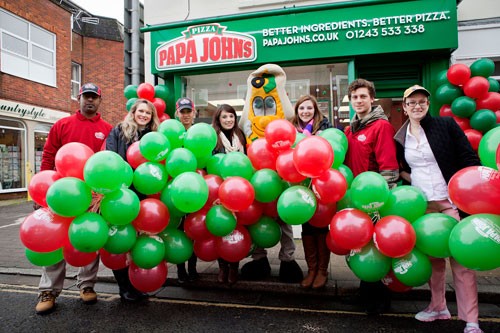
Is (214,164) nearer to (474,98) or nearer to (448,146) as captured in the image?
(448,146)

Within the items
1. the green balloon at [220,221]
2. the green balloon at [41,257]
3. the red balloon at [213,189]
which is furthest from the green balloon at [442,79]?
the green balloon at [41,257]

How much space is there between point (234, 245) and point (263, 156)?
87cm

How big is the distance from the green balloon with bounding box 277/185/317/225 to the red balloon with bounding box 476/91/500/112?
162 inches

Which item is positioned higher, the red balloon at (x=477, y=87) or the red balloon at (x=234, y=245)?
the red balloon at (x=477, y=87)

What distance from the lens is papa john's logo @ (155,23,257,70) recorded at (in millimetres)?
6574

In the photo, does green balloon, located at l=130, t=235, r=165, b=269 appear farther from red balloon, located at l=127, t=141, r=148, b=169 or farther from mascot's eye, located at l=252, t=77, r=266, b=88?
mascot's eye, located at l=252, t=77, r=266, b=88

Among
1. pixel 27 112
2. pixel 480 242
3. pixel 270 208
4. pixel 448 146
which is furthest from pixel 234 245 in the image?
pixel 27 112

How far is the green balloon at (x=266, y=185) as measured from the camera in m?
2.89

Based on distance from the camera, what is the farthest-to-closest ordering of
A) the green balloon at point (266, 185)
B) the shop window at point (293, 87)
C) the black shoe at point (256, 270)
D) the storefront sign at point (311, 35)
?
the shop window at point (293, 87) → the storefront sign at point (311, 35) → the black shoe at point (256, 270) → the green balloon at point (266, 185)

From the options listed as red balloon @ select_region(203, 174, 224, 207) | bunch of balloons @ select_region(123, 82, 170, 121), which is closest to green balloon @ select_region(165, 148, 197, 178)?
red balloon @ select_region(203, 174, 224, 207)

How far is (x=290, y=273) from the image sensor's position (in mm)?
3686

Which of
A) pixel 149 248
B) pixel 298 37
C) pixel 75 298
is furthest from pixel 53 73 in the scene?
pixel 149 248

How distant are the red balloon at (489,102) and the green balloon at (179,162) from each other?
4.77m

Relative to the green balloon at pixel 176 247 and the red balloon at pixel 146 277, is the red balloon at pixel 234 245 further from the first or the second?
the red balloon at pixel 146 277
